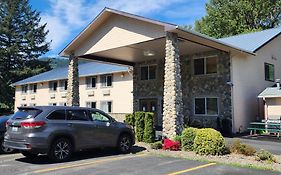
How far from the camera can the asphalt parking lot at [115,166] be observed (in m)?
9.09

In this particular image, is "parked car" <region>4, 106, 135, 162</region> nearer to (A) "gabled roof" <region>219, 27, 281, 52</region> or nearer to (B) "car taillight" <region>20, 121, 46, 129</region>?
(B) "car taillight" <region>20, 121, 46, 129</region>

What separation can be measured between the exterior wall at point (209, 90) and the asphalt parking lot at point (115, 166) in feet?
31.9

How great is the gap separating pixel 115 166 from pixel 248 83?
14339mm

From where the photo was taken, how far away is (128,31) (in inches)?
710

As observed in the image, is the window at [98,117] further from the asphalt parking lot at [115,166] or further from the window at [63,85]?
the window at [63,85]

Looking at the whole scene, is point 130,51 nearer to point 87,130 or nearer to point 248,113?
point 248,113

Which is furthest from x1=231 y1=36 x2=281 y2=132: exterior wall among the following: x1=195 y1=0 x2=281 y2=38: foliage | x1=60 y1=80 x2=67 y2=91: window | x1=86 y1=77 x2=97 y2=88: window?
x1=60 y1=80 x2=67 y2=91: window

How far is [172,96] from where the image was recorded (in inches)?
606

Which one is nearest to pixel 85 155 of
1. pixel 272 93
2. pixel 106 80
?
pixel 272 93

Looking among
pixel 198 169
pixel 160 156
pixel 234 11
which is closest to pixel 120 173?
pixel 198 169

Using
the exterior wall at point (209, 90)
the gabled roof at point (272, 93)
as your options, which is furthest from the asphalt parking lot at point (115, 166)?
the gabled roof at point (272, 93)

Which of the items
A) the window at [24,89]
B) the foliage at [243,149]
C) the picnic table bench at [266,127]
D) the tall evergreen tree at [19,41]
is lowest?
the foliage at [243,149]

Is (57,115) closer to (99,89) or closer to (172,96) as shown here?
(172,96)

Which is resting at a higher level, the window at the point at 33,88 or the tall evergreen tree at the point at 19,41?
the tall evergreen tree at the point at 19,41
